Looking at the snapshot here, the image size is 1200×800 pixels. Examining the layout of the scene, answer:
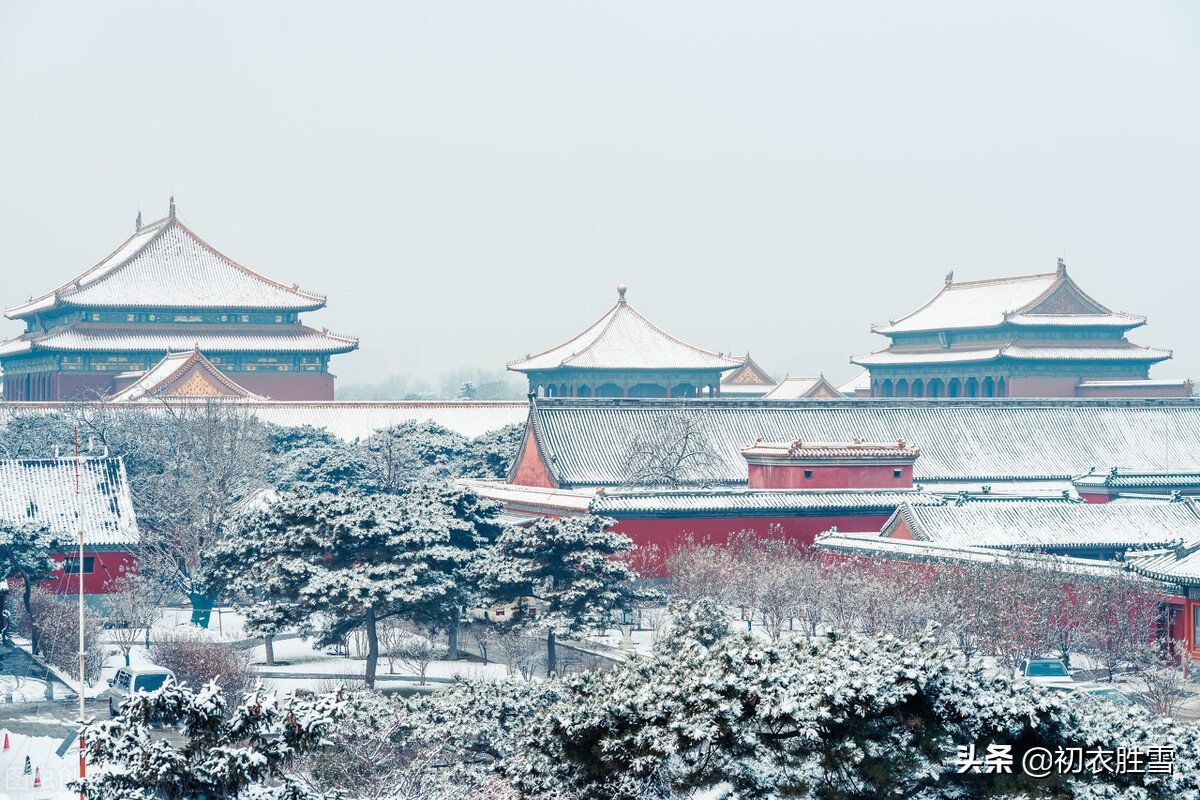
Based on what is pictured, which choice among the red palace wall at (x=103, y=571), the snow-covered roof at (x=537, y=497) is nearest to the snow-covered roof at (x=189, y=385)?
the snow-covered roof at (x=537, y=497)


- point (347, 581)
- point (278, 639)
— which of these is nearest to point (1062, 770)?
point (347, 581)

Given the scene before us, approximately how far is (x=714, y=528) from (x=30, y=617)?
14109mm

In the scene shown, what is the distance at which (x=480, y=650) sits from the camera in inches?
1159

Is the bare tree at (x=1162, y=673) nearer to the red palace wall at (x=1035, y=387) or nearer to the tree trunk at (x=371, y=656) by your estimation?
the tree trunk at (x=371, y=656)

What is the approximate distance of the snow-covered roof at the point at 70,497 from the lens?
3269 centimetres

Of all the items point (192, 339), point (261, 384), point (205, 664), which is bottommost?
point (205, 664)

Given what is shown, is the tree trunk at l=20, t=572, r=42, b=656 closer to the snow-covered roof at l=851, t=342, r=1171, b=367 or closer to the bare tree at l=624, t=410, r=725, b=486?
the bare tree at l=624, t=410, r=725, b=486

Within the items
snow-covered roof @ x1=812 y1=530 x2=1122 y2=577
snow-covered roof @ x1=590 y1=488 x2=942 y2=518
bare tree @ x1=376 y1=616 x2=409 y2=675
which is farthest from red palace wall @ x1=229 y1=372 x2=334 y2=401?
bare tree @ x1=376 y1=616 x2=409 y2=675

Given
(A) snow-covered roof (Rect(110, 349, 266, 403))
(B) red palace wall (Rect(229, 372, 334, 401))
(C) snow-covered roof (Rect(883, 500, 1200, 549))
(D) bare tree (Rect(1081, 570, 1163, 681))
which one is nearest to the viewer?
(D) bare tree (Rect(1081, 570, 1163, 681))

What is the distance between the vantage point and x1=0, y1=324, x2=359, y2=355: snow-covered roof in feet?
210

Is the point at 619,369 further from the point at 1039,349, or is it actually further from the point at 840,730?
the point at 840,730

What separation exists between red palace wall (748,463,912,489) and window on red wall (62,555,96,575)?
48.5ft

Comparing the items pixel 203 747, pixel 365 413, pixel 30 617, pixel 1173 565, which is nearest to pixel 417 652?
pixel 30 617

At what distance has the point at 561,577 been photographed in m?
26.3
